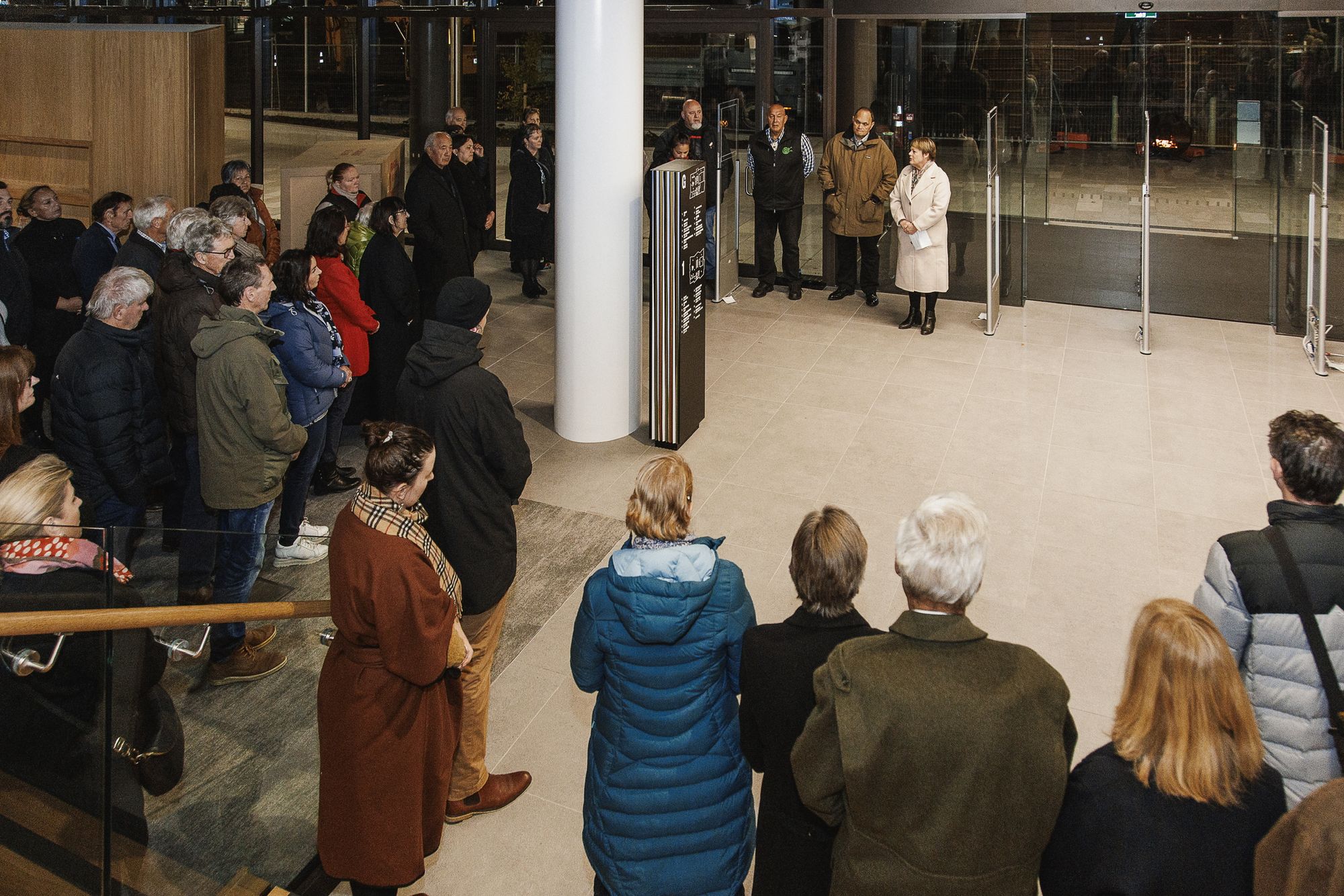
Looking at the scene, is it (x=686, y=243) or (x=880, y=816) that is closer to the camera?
Result: (x=880, y=816)

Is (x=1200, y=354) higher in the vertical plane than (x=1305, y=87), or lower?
lower

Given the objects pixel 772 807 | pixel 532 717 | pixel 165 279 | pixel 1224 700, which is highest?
pixel 165 279

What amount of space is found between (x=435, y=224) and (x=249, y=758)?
514cm

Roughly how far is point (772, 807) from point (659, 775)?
1.05 feet

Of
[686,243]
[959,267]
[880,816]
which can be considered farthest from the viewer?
[959,267]

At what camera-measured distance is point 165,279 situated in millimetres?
5375

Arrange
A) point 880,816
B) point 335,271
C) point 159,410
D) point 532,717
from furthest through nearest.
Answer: point 335,271 → point 159,410 → point 532,717 → point 880,816

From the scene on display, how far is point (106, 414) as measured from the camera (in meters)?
4.73

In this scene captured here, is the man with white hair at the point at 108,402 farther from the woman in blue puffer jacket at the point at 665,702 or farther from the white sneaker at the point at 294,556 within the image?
the woman in blue puffer jacket at the point at 665,702

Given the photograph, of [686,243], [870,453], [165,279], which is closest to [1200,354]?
[870,453]

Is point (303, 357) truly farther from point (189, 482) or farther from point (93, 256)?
point (93, 256)

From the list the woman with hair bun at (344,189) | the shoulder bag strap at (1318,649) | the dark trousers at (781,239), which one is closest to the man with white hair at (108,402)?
the woman with hair bun at (344,189)

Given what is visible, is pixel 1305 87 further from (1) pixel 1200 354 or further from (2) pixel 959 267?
(2) pixel 959 267

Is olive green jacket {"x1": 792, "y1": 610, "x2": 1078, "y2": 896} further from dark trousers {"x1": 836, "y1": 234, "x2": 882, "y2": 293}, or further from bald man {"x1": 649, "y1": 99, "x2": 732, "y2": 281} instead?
dark trousers {"x1": 836, "y1": 234, "x2": 882, "y2": 293}
